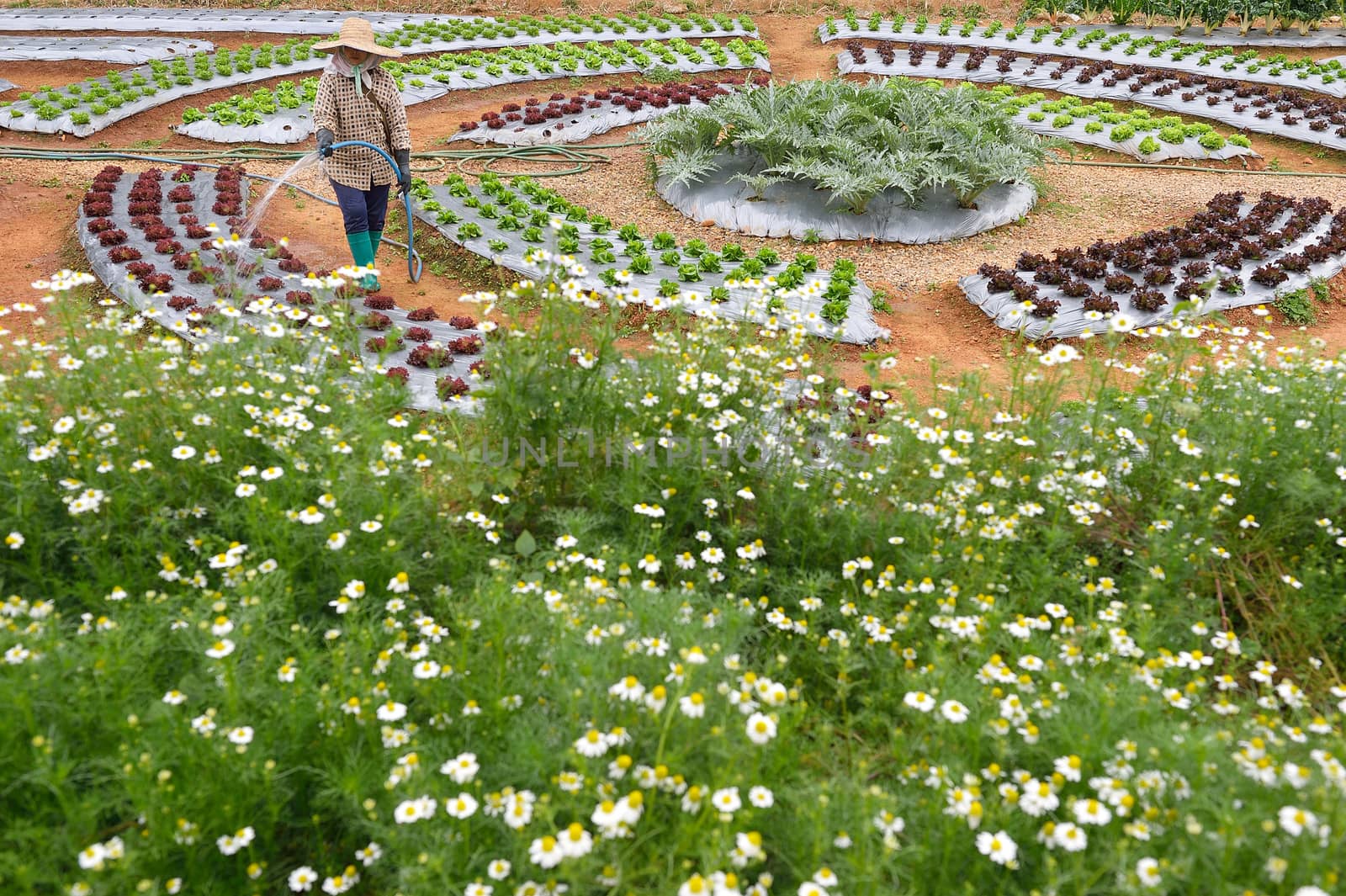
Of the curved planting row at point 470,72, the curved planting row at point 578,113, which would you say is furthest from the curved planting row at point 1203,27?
the curved planting row at point 578,113

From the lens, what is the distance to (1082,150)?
11492 millimetres

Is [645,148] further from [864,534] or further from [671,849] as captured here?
[671,849]

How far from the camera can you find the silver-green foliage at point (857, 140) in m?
8.46

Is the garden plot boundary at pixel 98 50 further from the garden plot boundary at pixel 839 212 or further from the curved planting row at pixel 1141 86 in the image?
the curved planting row at pixel 1141 86

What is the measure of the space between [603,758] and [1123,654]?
1.82 m

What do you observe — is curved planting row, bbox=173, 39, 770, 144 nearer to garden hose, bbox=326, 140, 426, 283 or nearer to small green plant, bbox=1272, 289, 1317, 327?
garden hose, bbox=326, 140, 426, 283

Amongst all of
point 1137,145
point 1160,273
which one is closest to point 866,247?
point 1160,273

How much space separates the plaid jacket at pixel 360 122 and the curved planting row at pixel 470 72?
5032 mm

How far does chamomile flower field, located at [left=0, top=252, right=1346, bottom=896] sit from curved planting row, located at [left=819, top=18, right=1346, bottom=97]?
40.0 feet

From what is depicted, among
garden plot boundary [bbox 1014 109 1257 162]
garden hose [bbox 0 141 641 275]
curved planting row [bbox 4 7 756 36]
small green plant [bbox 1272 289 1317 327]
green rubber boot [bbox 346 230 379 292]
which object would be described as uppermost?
curved planting row [bbox 4 7 756 36]

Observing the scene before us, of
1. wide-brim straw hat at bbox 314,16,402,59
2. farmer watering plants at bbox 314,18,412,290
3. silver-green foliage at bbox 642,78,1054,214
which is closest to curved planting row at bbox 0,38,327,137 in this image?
farmer watering plants at bbox 314,18,412,290

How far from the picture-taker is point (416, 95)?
505 inches

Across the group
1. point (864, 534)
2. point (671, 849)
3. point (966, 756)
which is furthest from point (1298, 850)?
point (864, 534)

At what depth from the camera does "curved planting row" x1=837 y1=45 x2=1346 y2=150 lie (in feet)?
39.2
